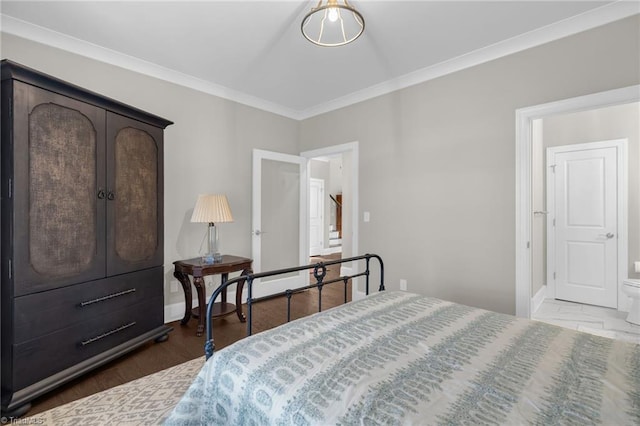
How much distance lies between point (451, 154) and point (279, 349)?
8.54 feet

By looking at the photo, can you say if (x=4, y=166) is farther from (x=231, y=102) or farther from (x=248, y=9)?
(x=231, y=102)

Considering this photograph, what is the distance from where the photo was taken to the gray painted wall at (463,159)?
238 cm

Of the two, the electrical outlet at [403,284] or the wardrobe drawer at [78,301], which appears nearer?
the wardrobe drawer at [78,301]

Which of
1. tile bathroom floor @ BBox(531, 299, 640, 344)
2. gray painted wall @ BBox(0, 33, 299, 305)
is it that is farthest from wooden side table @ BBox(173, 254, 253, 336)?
tile bathroom floor @ BBox(531, 299, 640, 344)

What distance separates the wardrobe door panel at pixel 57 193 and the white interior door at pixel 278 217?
1.99 m

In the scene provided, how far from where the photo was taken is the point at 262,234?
4152 mm

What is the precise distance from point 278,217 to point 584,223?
13.1 ft

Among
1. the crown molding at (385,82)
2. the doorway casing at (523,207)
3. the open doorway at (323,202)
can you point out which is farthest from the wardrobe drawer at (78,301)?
the open doorway at (323,202)

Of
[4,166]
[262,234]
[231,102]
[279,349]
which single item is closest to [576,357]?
[279,349]

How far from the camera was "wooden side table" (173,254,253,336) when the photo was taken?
2.90 meters

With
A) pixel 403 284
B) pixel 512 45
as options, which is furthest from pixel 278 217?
pixel 512 45

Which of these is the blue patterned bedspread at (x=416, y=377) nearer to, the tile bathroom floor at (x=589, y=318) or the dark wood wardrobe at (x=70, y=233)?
the dark wood wardrobe at (x=70, y=233)

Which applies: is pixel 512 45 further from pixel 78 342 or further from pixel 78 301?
pixel 78 342

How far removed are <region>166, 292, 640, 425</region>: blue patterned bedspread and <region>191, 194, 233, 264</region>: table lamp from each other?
6.08ft
